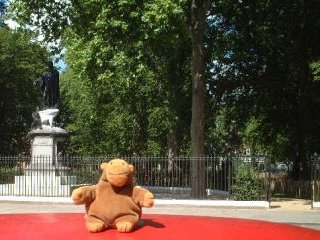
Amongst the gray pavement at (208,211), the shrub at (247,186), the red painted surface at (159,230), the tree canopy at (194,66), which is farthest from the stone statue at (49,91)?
the red painted surface at (159,230)

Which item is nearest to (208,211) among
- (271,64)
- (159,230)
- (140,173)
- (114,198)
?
(140,173)

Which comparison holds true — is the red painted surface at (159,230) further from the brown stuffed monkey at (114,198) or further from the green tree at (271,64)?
the green tree at (271,64)

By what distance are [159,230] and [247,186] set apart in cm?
1695

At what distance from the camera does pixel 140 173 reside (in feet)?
81.9

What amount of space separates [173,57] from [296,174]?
9222 mm

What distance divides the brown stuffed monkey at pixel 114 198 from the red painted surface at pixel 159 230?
0.12m

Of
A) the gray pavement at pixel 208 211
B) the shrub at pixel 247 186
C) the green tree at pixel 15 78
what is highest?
the green tree at pixel 15 78

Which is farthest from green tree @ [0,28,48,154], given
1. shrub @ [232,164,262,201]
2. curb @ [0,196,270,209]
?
shrub @ [232,164,262,201]

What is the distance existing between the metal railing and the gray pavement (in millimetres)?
1672

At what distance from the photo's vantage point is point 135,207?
200 inches

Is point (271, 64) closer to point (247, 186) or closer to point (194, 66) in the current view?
point (194, 66)

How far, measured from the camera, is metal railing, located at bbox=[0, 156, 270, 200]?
2206 cm

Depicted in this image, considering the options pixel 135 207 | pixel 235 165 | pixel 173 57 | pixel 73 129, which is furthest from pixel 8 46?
pixel 135 207

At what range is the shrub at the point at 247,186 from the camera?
21.3 metres
